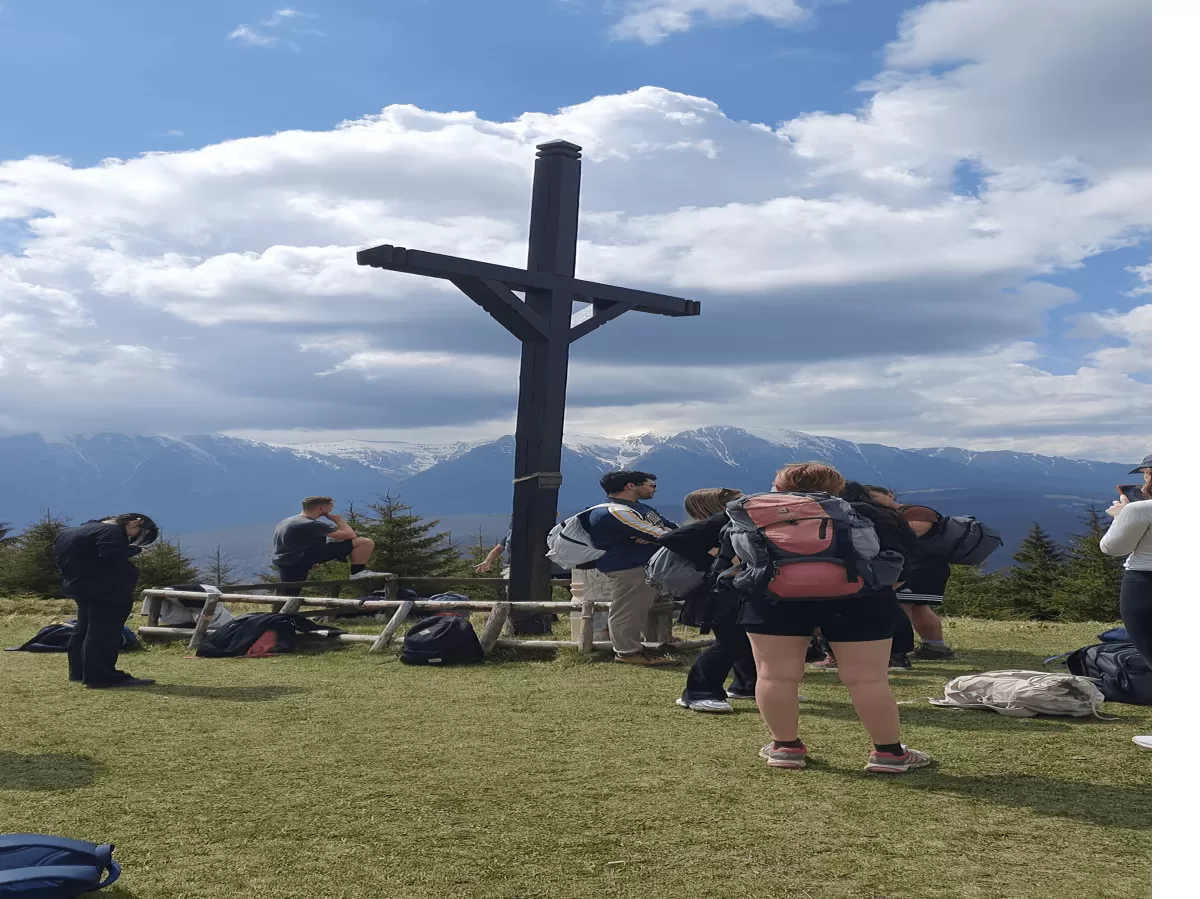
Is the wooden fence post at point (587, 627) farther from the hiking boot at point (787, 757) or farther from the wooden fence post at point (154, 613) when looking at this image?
the wooden fence post at point (154, 613)

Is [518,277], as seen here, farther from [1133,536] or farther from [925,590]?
[1133,536]

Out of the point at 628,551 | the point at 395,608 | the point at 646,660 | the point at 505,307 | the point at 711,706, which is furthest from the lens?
the point at 395,608

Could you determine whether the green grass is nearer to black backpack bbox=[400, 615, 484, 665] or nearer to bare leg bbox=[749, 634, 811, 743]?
bare leg bbox=[749, 634, 811, 743]

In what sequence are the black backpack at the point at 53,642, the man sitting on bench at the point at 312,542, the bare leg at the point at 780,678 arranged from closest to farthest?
the bare leg at the point at 780,678 → the black backpack at the point at 53,642 → the man sitting on bench at the point at 312,542

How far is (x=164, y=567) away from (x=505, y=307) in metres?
18.1

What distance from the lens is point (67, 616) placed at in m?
13.7

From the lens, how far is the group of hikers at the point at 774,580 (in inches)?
209

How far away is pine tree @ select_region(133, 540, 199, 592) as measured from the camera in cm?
2377

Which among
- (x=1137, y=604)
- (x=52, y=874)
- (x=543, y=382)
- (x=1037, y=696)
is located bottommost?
(x=52, y=874)

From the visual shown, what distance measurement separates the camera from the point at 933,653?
32.2 feet

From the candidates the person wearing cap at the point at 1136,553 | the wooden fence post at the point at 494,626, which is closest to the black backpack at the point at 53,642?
the wooden fence post at the point at 494,626

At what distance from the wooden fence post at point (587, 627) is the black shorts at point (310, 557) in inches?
151

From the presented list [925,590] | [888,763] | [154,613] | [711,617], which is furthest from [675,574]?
[154,613]

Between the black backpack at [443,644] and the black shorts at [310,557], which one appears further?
the black shorts at [310,557]
